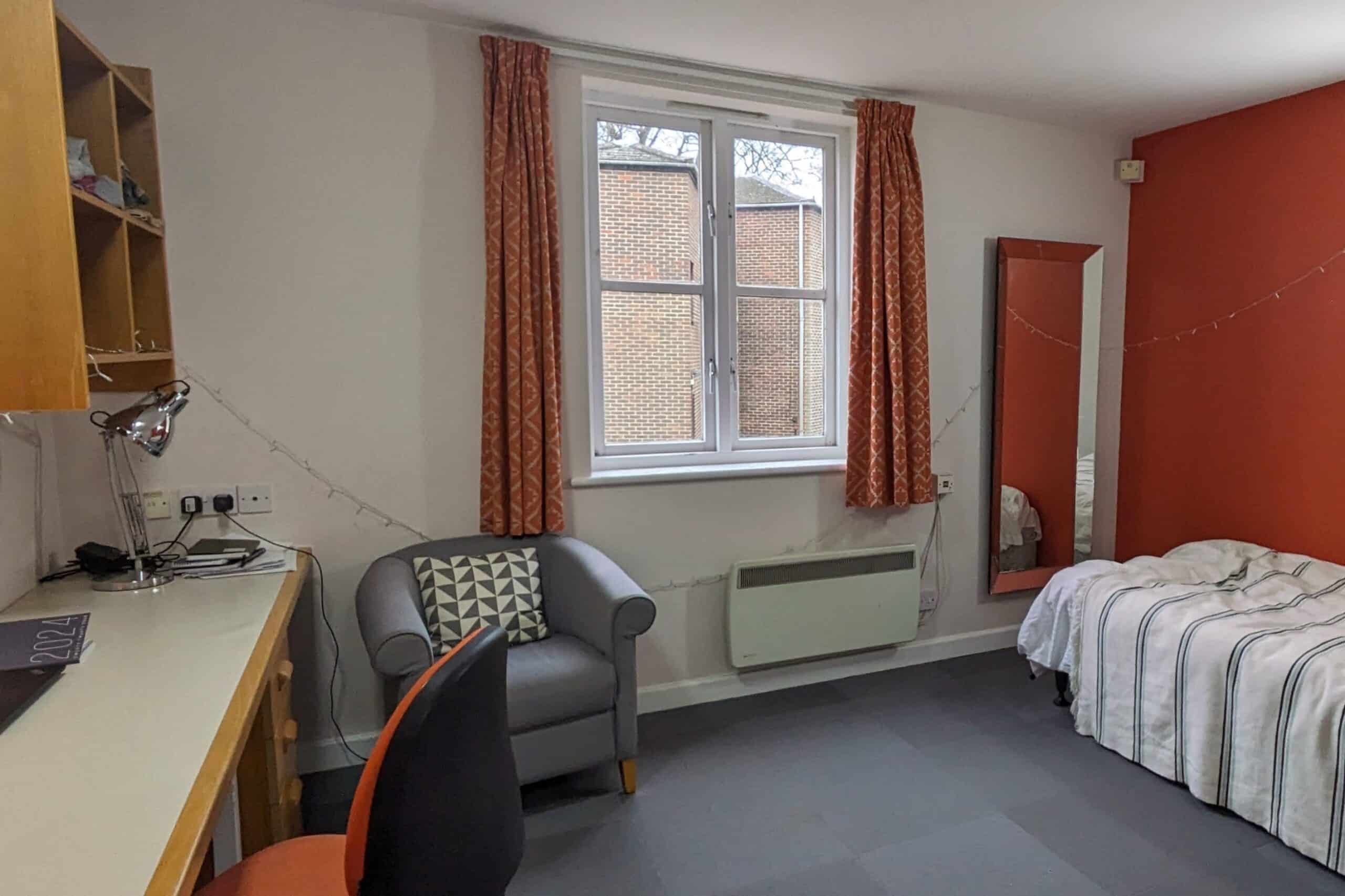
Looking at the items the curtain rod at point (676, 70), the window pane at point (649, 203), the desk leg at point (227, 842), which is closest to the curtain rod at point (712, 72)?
the curtain rod at point (676, 70)

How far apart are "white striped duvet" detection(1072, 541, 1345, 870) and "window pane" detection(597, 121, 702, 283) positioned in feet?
6.61

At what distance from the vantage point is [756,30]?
2.48 metres

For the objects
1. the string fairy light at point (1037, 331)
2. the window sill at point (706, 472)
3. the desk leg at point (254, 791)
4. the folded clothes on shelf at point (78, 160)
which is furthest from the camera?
the string fairy light at point (1037, 331)

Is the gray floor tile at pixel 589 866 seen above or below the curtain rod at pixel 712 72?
below

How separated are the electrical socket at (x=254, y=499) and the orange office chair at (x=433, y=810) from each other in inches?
54.4

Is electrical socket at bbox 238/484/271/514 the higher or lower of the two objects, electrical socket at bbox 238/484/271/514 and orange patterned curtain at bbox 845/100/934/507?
the lower

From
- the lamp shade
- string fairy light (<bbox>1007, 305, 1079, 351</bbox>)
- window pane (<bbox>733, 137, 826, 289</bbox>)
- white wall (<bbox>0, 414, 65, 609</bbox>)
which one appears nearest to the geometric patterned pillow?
the lamp shade

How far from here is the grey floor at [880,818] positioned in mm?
1922

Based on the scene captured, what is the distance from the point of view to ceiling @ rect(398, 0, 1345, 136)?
232cm

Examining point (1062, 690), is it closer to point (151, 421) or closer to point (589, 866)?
point (589, 866)

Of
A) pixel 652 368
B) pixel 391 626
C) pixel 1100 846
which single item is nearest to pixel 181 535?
pixel 391 626

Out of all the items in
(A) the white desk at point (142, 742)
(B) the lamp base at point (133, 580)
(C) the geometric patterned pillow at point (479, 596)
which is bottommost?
(C) the geometric patterned pillow at point (479, 596)

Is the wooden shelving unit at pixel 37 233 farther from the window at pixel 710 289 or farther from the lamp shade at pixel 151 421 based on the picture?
the window at pixel 710 289

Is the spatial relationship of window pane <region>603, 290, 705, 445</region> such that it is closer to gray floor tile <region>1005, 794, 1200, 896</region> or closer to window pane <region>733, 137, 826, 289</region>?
window pane <region>733, 137, 826, 289</region>
